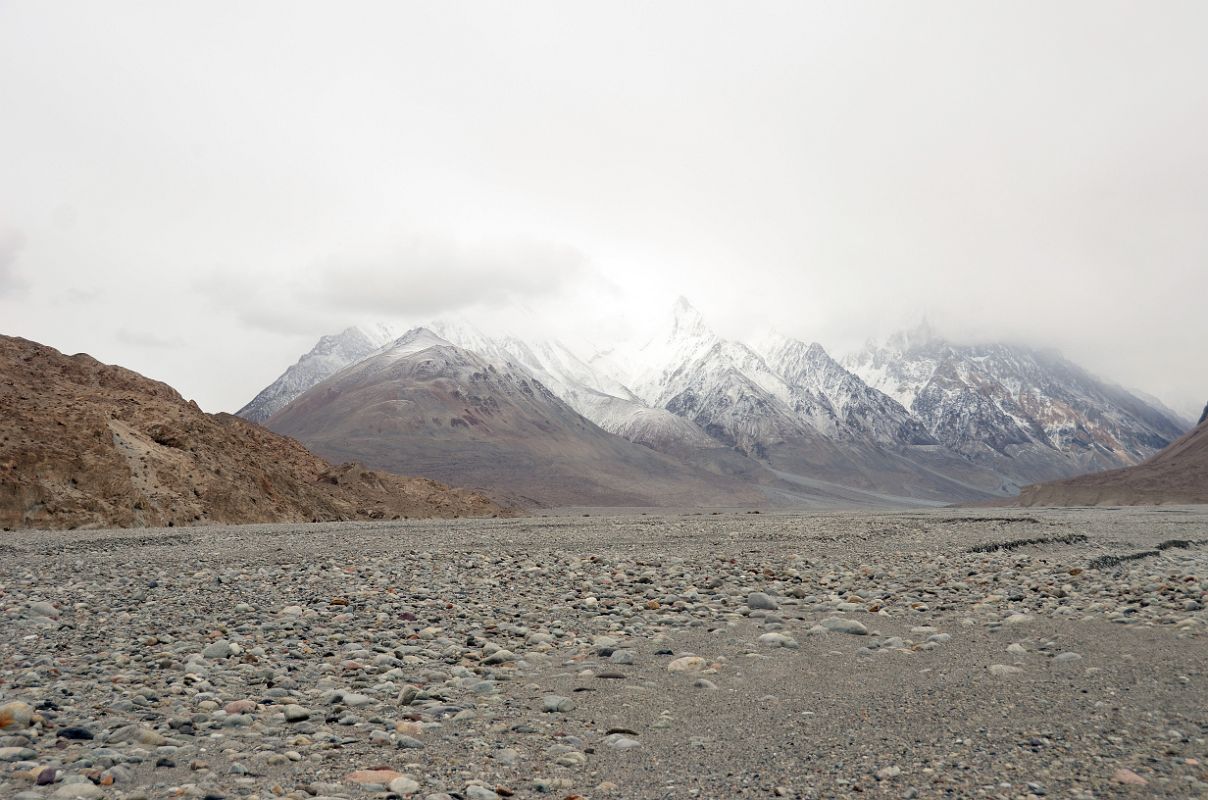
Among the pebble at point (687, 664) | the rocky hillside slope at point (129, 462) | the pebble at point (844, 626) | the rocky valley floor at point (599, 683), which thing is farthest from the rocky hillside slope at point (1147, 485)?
the pebble at point (687, 664)

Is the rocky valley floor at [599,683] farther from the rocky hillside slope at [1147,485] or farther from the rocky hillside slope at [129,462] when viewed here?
the rocky hillside slope at [1147,485]

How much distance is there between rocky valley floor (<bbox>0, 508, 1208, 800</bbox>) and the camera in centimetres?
596

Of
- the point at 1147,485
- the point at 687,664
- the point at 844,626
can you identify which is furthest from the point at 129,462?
the point at 1147,485

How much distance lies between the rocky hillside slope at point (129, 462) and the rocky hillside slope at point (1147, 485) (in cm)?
12251

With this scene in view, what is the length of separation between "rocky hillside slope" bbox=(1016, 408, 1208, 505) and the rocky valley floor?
135666 mm

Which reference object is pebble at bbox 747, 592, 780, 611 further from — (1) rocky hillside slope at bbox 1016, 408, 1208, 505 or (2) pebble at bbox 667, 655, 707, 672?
(1) rocky hillside slope at bbox 1016, 408, 1208, 505

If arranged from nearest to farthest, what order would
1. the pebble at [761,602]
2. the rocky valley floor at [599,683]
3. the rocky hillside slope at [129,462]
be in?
1. the rocky valley floor at [599,683]
2. the pebble at [761,602]
3. the rocky hillside slope at [129,462]

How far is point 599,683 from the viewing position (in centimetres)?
891

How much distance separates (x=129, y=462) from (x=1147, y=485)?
149427 mm

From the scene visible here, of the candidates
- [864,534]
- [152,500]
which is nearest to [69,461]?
[152,500]

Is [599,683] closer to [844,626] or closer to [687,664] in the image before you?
[687,664]

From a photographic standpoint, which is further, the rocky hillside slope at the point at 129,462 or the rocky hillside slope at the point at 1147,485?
the rocky hillside slope at the point at 1147,485

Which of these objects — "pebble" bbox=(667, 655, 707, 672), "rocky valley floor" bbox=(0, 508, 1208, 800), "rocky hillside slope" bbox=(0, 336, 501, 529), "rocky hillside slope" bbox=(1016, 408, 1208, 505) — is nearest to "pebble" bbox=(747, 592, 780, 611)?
"rocky valley floor" bbox=(0, 508, 1208, 800)

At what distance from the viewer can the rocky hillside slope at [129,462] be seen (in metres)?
34.8
